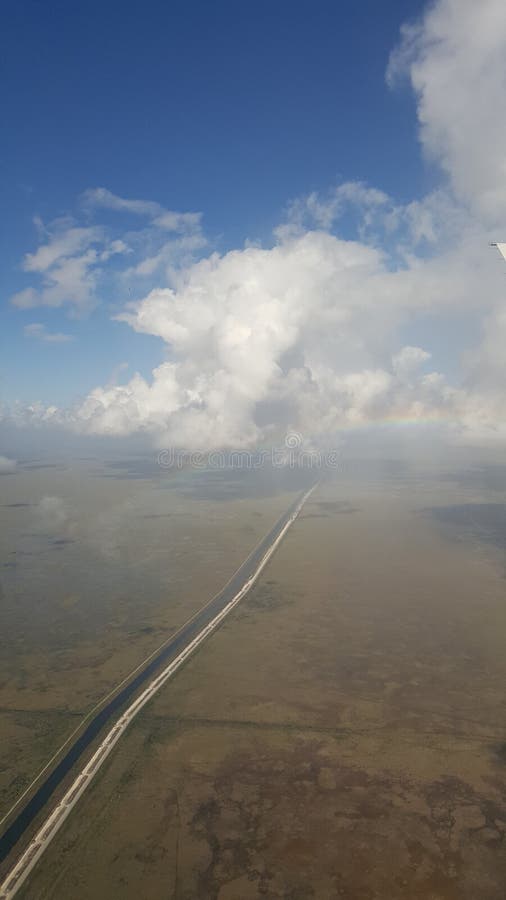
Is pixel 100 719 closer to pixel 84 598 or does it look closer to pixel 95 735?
pixel 95 735

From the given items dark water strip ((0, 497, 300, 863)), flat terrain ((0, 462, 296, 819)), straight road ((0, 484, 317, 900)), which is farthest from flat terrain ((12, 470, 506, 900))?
flat terrain ((0, 462, 296, 819))

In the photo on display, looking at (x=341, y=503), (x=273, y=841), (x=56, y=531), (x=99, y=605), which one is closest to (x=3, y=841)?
(x=273, y=841)

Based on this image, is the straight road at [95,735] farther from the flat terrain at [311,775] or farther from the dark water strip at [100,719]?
the flat terrain at [311,775]

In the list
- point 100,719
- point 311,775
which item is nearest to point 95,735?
point 100,719

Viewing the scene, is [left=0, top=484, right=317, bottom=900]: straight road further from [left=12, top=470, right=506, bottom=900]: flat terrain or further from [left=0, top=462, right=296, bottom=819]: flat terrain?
[left=0, top=462, right=296, bottom=819]: flat terrain

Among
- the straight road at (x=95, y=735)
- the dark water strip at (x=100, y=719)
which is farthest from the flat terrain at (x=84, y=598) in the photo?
the straight road at (x=95, y=735)

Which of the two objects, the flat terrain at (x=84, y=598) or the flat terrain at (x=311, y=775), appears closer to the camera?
the flat terrain at (x=311, y=775)
